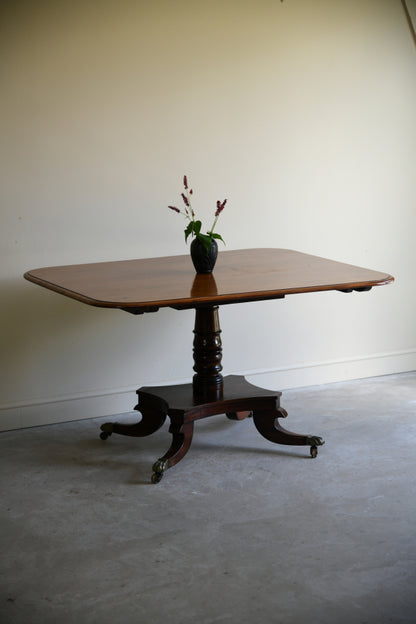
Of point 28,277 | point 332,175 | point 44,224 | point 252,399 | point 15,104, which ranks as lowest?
point 252,399

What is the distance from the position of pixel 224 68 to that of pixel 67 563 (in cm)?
261

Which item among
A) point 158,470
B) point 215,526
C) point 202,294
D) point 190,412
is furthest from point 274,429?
point 202,294

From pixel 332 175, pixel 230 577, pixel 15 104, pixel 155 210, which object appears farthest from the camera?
pixel 332 175

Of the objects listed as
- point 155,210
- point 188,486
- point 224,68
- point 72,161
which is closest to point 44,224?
point 72,161

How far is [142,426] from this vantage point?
3.45m

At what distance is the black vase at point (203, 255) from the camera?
317 centimetres

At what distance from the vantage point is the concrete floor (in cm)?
217

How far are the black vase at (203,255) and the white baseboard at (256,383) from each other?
3.30 ft

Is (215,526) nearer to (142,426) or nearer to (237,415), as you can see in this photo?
(142,426)

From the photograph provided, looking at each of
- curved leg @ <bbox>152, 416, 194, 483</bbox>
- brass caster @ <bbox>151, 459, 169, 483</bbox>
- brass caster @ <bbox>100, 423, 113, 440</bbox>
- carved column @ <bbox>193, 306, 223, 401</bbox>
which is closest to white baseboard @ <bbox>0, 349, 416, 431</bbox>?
brass caster @ <bbox>100, 423, 113, 440</bbox>

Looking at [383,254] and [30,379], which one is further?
[383,254]

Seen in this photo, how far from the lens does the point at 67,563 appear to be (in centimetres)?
241

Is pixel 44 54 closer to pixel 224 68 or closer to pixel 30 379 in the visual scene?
pixel 224 68

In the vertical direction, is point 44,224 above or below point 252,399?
above
